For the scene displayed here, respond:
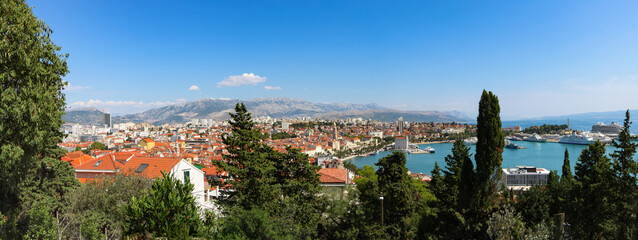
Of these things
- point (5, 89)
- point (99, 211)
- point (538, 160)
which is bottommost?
point (538, 160)

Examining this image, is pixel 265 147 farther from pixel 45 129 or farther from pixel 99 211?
pixel 45 129

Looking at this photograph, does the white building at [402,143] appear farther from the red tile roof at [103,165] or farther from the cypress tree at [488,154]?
the cypress tree at [488,154]

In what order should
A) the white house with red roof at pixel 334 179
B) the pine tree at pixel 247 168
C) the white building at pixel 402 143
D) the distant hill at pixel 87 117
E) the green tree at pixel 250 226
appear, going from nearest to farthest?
the green tree at pixel 250 226 → the pine tree at pixel 247 168 → the white house with red roof at pixel 334 179 → the white building at pixel 402 143 → the distant hill at pixel 87 117

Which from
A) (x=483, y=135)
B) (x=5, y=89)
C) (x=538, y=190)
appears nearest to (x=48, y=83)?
(x=5, y=89)

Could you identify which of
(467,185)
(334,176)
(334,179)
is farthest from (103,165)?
(467,185)

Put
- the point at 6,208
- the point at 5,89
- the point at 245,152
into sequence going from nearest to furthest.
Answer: the point at 5,89
the point at 6,208
the point at 245,152

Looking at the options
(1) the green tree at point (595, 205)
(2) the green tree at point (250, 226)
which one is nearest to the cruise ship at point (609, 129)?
(1) the green tree at point (595, 205)
